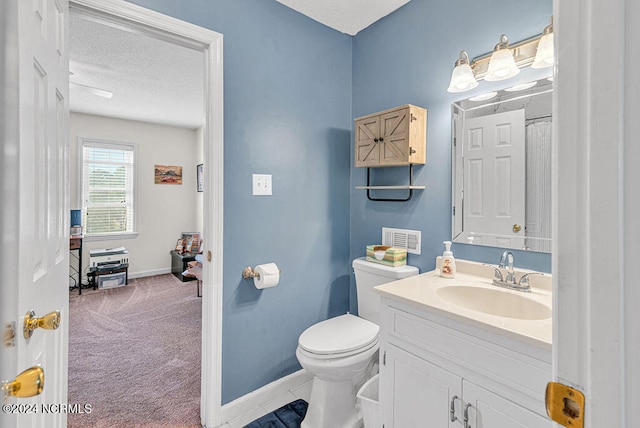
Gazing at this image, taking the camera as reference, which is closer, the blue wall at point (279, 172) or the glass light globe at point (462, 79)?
the glass light globe at point (462, 79)

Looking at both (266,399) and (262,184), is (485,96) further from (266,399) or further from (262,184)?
(266,399)

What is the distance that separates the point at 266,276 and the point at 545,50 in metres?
1.69

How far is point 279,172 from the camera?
190cm

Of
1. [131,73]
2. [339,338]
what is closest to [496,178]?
[339,338]

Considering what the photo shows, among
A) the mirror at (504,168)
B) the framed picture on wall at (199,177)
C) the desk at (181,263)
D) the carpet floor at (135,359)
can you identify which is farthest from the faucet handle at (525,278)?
the framed picture on wall at (199,177)

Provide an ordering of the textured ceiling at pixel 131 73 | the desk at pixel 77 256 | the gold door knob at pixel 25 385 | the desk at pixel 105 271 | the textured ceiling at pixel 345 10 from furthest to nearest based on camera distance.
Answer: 1. the desk at pixel 105 271
2. the desk at pixel 77 256
3. the textured ceiling at pixel 131 73
4. the textured ceiling at pixel 345 10
5. the gold door knob at pixel 25 385

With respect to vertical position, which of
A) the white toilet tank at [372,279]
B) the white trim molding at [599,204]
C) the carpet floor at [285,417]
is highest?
the white trim molding at [599,204]

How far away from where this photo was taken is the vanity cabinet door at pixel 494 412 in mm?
892

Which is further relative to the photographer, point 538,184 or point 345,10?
point 345,10

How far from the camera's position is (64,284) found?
1.15 meters

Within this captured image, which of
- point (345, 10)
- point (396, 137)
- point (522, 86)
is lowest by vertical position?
point (396, 137)

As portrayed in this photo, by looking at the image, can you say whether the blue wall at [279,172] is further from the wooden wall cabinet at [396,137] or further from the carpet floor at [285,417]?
the wooden wall cabinet at [396,137]

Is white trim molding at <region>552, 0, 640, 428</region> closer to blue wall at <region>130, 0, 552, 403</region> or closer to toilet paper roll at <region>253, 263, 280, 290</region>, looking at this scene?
blue wall at <region>130, 0, 552, 403</region>

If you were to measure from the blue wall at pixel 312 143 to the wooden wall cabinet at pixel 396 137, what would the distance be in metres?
0.08
